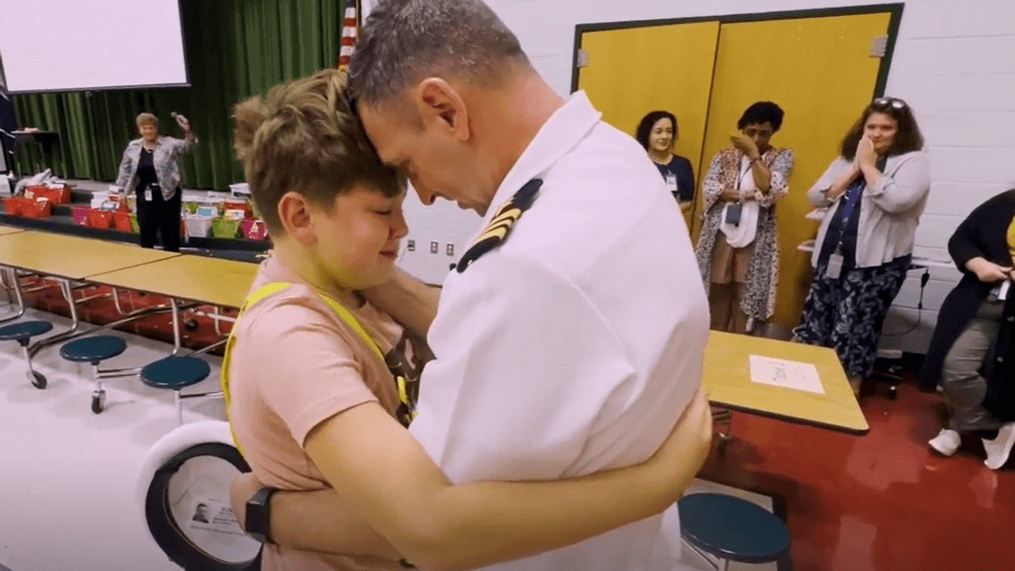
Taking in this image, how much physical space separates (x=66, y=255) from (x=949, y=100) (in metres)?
5.44

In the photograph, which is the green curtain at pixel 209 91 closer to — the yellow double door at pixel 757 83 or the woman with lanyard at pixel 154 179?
the woman with lanyard at pixel 154 179

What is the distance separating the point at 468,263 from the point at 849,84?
12.8 feet

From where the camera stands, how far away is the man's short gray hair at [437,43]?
1.93 feet

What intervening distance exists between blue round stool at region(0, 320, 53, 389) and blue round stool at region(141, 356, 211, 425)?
3.54ft

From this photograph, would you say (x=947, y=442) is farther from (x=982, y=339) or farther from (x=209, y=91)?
(x=209, y=91)

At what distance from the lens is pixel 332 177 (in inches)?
29.7

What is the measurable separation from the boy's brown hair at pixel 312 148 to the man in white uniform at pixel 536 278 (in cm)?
11

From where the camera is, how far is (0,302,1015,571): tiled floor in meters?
2.05

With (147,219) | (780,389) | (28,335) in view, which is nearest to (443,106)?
(780,389)

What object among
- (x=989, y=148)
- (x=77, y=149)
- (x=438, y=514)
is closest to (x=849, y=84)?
(x=989, y=148)

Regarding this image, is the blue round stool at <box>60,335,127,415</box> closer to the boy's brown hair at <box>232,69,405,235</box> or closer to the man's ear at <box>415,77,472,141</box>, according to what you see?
the boy's brown hair at <box>232,69,405,235</box>

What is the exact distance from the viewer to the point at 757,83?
377 centimetres

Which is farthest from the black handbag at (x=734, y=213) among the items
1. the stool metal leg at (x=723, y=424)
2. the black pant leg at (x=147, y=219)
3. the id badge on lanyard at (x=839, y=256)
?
the black pant leg at (x=147, y=219)

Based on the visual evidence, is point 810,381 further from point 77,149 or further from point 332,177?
point 77,149
